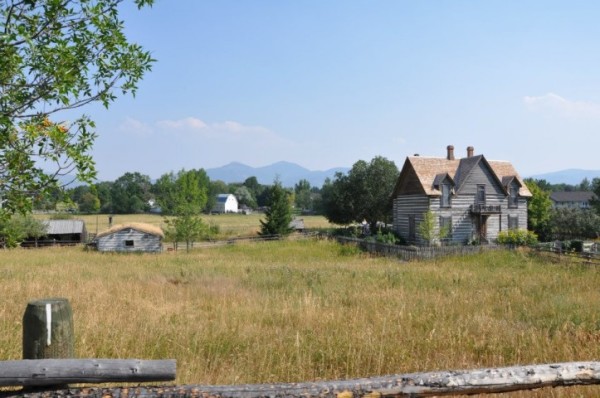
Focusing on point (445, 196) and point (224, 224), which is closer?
point (445, 196)

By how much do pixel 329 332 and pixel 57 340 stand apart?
5695mm

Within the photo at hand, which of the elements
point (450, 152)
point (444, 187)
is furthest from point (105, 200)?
point (444, 187)

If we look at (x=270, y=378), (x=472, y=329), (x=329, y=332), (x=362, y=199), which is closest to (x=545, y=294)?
(x=472, y=329)

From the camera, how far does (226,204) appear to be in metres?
170

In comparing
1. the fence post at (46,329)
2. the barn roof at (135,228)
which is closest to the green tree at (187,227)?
the barn roof at (135,228)

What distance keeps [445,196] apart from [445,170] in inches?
120

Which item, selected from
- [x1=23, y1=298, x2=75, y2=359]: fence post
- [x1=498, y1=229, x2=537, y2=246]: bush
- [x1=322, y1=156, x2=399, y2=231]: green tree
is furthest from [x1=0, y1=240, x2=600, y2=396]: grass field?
[x1=322, y1=156, x2=399, y2=231]: green tree

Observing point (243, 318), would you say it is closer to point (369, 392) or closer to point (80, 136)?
point (80, 136)

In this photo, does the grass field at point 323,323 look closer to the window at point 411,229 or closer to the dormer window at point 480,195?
the window at point 411,229

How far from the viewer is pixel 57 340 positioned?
11.7ft

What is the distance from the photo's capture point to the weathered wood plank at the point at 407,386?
3512mm

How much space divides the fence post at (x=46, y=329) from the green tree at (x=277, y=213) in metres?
49.3

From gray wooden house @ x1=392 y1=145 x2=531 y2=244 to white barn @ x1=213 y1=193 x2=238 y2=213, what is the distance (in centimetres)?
12810

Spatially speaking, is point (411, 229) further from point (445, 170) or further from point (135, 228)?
point (135, 228)
